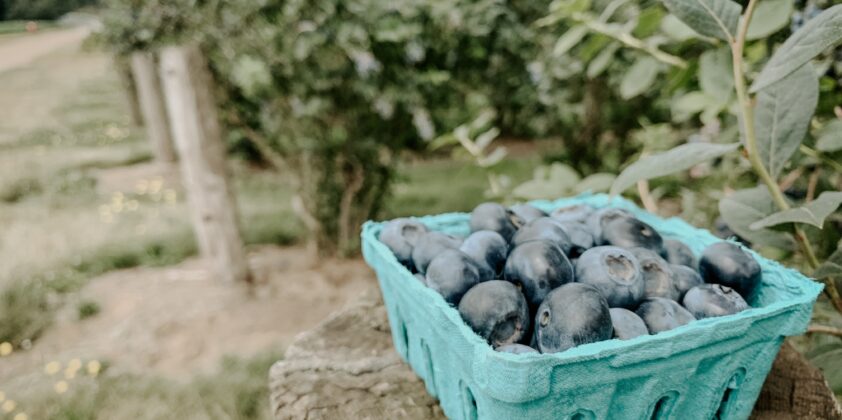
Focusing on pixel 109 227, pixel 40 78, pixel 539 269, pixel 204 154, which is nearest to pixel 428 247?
pixel 539 269

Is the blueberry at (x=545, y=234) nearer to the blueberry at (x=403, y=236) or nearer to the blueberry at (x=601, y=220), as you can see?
the blueberry at (x=601, y=220)

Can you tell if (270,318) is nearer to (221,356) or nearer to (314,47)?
(221,356)

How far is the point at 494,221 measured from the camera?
3.33ft

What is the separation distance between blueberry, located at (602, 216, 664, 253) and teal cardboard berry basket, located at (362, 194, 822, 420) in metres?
0.17

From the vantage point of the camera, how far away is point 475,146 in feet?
5.95

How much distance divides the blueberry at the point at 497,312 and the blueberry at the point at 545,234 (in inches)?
5.3


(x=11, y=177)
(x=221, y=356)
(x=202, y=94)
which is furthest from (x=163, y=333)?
(x=11, y=177)

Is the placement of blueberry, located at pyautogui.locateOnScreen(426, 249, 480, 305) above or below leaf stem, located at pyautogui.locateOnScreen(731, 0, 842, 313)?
below

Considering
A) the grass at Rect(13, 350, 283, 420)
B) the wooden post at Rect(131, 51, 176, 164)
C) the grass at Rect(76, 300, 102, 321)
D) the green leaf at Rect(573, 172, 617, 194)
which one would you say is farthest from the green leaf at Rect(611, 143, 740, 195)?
the wooden post at Rect(131, 51, 176, 164)

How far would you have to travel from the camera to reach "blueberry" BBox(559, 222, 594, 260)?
3.19 ft

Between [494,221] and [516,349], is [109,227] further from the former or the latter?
[516,349]

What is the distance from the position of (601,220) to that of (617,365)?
359mm

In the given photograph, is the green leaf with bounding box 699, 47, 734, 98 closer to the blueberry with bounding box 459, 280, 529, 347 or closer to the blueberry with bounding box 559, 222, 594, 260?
the blueberry with bounding box 559, 222, 594, 260

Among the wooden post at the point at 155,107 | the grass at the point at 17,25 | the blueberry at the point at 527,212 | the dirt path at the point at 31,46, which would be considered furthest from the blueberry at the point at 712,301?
the grass at the point at 17,25
